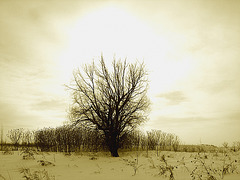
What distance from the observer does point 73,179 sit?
692 centimetres

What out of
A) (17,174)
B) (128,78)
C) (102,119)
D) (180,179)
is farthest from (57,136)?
(180,179)

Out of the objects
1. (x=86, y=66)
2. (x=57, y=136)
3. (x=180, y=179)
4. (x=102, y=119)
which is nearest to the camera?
(x=180, y=179)

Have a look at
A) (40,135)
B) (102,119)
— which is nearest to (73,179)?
(102,119)

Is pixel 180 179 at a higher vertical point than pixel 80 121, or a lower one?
lower

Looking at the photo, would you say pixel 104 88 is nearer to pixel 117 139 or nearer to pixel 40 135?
pixel 117 139

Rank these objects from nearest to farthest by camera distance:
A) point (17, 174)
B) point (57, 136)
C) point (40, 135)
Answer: point (17, 174) < point (57, 136) < point (40, 135)

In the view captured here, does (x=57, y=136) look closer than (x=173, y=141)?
Yes

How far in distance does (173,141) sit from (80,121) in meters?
13.9

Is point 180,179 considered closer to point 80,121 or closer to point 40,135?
point 80,121

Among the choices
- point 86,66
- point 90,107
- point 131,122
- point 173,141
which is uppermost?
point 86,66

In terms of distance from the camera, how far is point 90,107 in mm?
14898

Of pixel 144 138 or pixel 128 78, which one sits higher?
pixel 128 78

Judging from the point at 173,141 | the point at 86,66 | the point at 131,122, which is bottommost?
the point at 173,141

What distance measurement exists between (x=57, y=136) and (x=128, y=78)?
11.7 m
